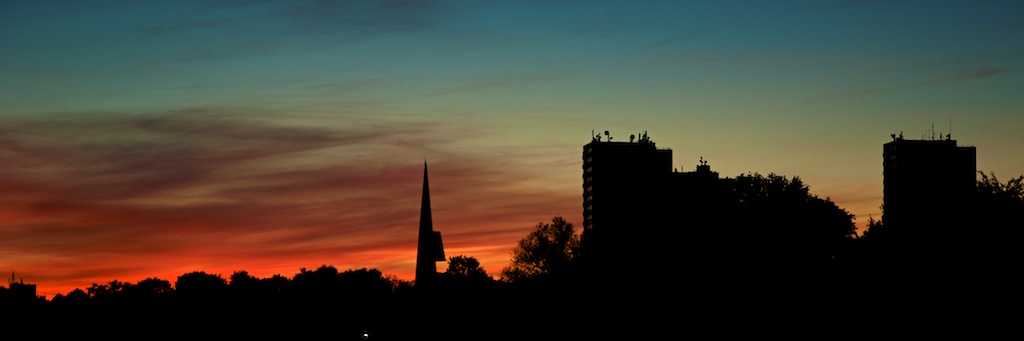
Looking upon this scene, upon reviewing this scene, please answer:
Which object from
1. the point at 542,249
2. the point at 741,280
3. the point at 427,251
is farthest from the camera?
the point at 542,249

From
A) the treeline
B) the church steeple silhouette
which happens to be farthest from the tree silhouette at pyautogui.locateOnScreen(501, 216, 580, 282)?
the church steeple silhouette

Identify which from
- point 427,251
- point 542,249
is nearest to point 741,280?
point 427,251

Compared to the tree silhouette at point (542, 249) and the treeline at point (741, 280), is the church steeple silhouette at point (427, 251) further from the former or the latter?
the tree silhouette at point (542, 249)

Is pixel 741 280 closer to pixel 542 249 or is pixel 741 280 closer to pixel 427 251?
pixel 427 251

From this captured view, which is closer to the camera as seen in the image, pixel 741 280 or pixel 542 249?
pixel 741 280

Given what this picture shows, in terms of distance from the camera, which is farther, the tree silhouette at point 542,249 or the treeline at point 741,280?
the tree silhouette at point 542,249

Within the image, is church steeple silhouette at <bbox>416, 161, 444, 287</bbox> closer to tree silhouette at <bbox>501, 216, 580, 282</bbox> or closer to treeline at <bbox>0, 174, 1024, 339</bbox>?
treeline at <bbox>0, 174, 1024, 339</bbox>

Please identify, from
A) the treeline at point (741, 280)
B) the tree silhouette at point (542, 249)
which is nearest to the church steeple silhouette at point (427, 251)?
the treeline at point (741, 280)

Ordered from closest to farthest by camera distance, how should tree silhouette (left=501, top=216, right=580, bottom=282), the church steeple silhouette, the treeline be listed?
the church steeple silhouette → the treeline → tree silhouette (left=501, top=216, right=580, bottom=282)

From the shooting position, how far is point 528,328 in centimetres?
8512

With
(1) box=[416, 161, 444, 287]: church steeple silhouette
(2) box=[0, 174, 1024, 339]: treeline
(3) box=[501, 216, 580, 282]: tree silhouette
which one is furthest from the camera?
Result: (3) box=[501, 216, 580, 282]: tree silhouette

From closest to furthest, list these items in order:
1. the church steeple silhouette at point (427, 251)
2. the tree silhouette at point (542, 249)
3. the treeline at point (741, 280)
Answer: the church steeple silhouette at point (427, 251) → the treeline at point (741, 280) → the tree silhouette at point (542, 249)

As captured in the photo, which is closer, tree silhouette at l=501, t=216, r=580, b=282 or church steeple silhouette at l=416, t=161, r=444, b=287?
church steeple silhouette at l=416, t=161, r=444, b=287

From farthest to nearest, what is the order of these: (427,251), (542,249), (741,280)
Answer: (542,249) → (741,280) → (427,251)
